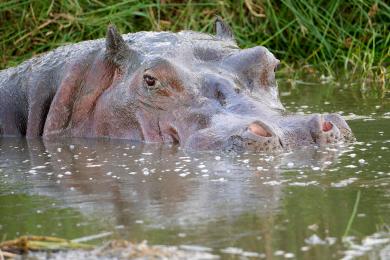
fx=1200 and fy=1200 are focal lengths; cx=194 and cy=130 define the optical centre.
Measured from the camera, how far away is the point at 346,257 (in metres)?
4.25

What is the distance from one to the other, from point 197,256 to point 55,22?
7.39 m

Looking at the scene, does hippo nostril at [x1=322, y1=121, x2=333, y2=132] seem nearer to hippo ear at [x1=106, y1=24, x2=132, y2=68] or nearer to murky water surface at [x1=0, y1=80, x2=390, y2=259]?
murky water surface at [x1=0, y1=80, x2=390, y2=259]

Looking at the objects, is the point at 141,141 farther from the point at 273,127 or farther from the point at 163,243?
the point at 163,243

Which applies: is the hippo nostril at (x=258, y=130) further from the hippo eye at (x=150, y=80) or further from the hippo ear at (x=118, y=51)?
the hippo ear at (x=118, y=51)

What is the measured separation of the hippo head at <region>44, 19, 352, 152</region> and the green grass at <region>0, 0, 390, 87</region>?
305 centimetres

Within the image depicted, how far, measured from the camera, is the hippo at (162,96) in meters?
6.78

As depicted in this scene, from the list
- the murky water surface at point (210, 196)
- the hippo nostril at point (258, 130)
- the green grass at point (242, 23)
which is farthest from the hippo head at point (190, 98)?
the green grass at point (242, 23)

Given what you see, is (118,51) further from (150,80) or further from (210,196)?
(210,196)

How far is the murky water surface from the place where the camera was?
4.58m

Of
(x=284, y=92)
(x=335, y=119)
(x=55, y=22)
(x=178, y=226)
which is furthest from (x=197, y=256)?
(x=55, y=22)

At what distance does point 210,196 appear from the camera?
5.48m

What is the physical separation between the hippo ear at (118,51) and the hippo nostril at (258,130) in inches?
60.9

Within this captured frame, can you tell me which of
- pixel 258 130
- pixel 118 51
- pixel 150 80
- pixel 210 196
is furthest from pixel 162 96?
pixel 210 196

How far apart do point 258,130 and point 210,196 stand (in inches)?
45.7
